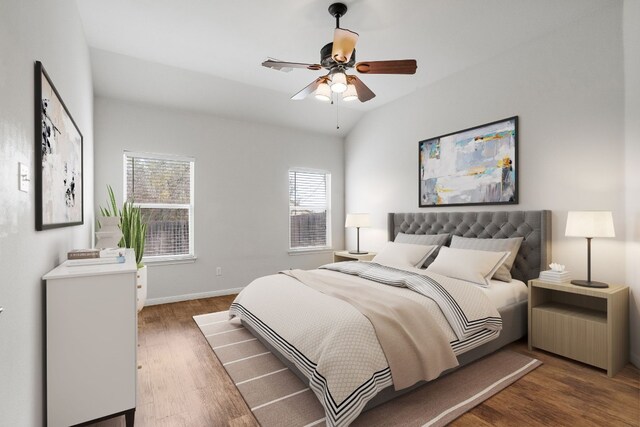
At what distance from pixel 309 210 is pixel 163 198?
88.9 inches

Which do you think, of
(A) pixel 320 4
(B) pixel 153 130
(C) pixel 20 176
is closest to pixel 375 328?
(C) pixel 20 176

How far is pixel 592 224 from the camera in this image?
2.47 m

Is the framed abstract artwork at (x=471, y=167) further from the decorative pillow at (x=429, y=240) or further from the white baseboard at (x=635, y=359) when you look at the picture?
the white baseboard at (x=635, y=359)

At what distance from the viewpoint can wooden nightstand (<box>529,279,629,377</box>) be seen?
2328 mm

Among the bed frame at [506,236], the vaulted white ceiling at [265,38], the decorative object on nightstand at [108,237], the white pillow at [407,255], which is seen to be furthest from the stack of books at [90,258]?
the white pillow at [407,255]

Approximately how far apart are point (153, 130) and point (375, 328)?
376 cm

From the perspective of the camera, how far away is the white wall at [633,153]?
243 centimetres

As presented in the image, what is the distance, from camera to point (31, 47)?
142 centimetres

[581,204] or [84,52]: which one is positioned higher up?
[84,52]

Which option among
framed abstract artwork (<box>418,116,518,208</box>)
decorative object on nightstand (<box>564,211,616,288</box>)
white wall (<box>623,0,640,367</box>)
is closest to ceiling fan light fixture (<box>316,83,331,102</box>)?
framed abstract artwork (<box>418,116,518,208</box>)

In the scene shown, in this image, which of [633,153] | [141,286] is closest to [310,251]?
[141,286]

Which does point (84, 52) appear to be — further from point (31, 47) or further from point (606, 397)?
point (606, 397)

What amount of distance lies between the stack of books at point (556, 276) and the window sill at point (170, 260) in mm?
3959

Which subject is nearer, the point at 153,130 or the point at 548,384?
the point at 548,384
